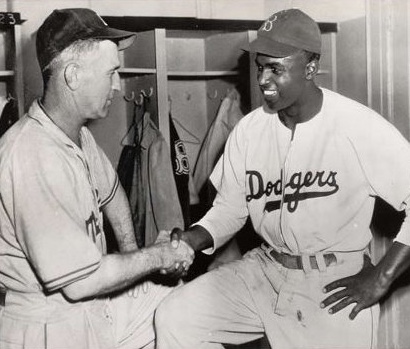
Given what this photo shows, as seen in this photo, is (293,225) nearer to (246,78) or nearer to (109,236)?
(109,236)

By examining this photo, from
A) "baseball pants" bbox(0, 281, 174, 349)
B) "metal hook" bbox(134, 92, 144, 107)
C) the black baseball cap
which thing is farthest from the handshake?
"metal hook" bbox(134, 92, 144, 107)

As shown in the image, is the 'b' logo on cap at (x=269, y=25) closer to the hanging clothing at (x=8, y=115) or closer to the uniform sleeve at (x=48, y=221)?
the uniform sleeve at (x=48, y=221)

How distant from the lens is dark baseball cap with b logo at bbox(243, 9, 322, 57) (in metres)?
2.65

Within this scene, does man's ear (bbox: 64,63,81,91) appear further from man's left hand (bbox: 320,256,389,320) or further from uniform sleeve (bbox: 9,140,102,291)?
man's left hand (bbox: 320,256,389,320)

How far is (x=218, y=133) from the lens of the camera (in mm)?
4332

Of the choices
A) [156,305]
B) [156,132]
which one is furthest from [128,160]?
[156,305]

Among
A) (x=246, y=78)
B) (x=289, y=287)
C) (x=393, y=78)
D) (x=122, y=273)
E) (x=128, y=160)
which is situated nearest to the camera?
(x=122, y=273)

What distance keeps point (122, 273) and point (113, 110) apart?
2.51 m

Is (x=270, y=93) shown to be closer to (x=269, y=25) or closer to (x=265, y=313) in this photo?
(x=269, y=25)

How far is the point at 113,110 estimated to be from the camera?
450 cm

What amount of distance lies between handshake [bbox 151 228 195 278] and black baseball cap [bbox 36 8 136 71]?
0.80m

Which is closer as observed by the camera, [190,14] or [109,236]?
[109,236]

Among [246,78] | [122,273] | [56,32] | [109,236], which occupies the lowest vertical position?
[109,236]

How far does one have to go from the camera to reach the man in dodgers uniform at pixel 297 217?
2418mm
